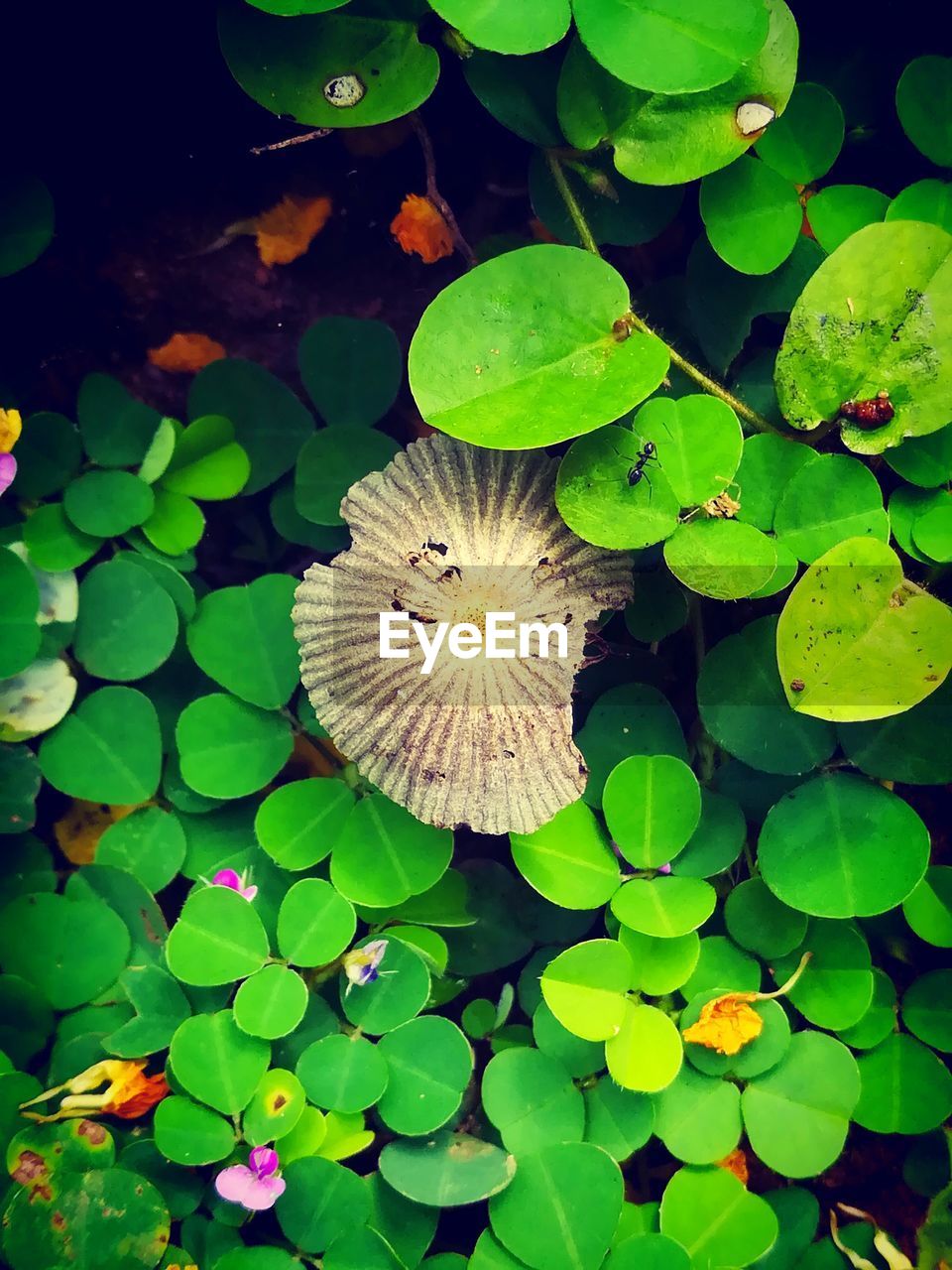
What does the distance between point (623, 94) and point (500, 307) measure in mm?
307

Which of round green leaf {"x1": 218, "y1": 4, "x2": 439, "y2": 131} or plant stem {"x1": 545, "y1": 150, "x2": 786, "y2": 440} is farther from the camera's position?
plant stem {"x1": 545, "y1": 150, "x2": 786, "y2": 440}

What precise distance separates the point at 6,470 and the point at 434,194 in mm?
739

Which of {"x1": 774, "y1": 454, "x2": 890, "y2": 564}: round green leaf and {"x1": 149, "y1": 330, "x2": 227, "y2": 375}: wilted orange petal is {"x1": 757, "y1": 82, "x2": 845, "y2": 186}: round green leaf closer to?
{"x1": 774, "y1": 454, "x2": 890, "y2": 564}: round green leaf

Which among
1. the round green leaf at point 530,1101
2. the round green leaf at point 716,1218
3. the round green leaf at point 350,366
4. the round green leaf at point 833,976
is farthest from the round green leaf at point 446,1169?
the round green leaf at point 350,366

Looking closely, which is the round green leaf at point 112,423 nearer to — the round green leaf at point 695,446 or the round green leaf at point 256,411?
the round green leaf at point 256,411

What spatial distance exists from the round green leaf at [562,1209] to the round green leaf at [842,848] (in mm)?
438

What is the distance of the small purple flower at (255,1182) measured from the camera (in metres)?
1.23

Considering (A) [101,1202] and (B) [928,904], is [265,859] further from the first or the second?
(B) [928,904]

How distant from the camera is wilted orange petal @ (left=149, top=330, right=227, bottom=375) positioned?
1535mm

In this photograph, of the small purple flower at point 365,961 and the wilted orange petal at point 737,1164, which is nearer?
the small purple flower at point 365,961

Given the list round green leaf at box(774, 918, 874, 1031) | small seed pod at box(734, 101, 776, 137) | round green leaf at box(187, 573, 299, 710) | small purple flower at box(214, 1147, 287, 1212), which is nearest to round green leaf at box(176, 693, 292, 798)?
round green leaf at box(187, 573, 299, 710)

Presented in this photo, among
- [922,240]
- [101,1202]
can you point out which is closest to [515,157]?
[922,240]

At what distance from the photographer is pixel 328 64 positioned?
116cm

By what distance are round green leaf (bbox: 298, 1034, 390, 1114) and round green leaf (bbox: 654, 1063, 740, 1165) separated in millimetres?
386
